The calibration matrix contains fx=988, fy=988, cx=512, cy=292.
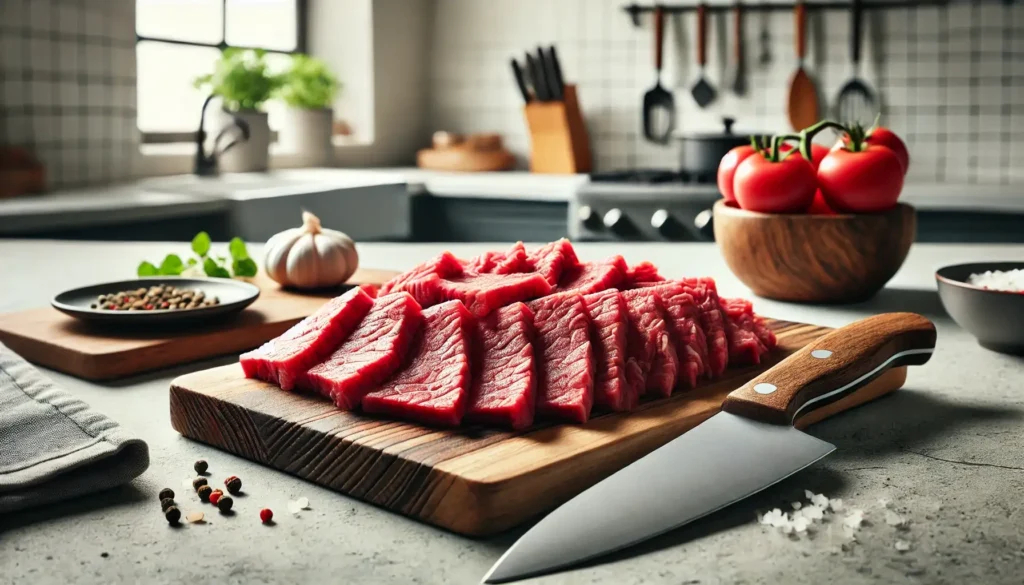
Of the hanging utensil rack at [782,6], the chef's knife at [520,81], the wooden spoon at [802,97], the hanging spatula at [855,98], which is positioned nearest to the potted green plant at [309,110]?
the chef's knife at [520,81]

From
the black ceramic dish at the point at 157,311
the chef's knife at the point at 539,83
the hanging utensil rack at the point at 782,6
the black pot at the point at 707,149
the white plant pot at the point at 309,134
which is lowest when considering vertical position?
the black ceramic dish at the point at 157,311

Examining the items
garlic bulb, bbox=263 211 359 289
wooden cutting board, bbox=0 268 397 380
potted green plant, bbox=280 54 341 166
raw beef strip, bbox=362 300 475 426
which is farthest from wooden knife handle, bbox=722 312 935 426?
potted green plant, bbox=280 54 341 166

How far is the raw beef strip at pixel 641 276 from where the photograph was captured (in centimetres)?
106

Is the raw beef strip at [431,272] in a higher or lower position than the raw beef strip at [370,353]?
higher

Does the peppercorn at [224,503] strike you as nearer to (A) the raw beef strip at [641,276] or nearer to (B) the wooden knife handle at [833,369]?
(B) the wooden knife handle at [833,369]

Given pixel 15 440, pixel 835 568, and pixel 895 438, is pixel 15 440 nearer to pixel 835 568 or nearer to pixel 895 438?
pixel 835 568

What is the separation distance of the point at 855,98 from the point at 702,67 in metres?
0.60

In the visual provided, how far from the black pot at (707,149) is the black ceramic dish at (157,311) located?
2.16 m

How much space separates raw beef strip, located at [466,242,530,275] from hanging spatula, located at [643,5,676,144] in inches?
122

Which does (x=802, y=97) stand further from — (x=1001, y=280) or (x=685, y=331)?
(x=685, y=331)

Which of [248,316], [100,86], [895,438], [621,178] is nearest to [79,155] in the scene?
[100,86]

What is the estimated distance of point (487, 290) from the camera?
92 centimetres

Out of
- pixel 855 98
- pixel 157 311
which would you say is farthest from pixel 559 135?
pixel 157 311

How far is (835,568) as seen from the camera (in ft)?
2.02
